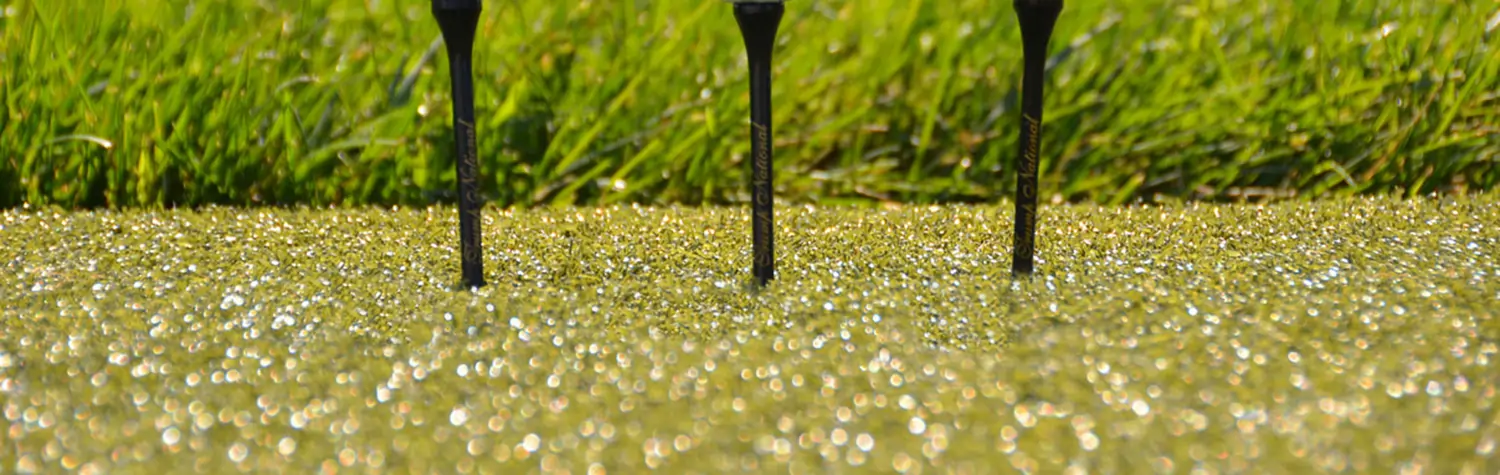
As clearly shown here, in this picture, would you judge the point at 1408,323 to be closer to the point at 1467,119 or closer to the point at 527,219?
the point at 1467,119

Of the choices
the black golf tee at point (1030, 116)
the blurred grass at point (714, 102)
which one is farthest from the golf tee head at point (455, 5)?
the blurred grass at point (714, 102)

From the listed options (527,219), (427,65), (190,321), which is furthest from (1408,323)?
(427,65)

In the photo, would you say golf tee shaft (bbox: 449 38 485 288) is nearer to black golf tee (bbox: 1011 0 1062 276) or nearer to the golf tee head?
the golf tee head

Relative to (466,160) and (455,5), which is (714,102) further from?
(455,5)

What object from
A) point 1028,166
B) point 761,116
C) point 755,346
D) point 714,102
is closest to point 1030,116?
point 1028,166

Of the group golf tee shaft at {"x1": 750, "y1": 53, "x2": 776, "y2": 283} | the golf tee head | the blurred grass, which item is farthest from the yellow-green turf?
the golf tee head
